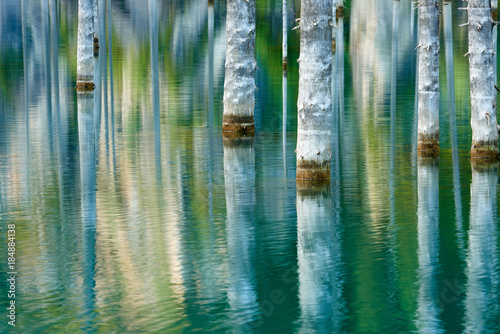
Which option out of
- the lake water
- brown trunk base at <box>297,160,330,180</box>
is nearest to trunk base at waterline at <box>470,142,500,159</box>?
the lake water

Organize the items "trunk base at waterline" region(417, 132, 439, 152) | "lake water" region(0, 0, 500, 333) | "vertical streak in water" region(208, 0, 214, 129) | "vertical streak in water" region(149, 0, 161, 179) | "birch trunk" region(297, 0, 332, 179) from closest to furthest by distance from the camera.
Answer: "lake water" region(0, 0, 500, 333), "birch trunk" region(297, 0, 332, 179), "trunk base at waterline" region(417, 132, 439, 152), "vertical streak in water" region(149, 0, 161, 179), "vertical streak in water" region(208, 0, 214, 129)

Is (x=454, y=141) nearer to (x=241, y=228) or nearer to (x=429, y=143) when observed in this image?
(x=429, y=143)

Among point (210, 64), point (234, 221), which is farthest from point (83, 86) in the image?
point (234, 221)

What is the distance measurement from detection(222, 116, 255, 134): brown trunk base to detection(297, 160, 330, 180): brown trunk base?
636 cm

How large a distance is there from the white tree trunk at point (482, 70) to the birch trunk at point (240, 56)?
5.88 m

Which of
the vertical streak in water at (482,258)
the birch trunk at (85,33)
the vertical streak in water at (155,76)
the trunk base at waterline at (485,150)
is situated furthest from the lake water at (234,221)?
the birch trunk at (85,33)

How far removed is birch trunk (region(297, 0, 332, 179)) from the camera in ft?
55.0

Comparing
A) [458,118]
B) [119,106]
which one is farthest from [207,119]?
[458,118]

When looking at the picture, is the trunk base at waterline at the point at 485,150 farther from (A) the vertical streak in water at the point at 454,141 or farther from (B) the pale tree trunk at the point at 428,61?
(B) the pale tree trunk at the point at 428,61

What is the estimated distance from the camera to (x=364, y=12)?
78812 millimetres

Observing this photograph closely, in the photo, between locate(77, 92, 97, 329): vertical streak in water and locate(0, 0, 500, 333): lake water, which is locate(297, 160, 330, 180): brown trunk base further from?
locate(77, 92, 97, 329): vertical streak in water

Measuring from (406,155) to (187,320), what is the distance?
39.2 feet

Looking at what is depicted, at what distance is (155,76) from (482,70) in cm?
2254

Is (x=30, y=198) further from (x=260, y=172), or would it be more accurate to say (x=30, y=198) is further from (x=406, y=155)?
(x=406, y=155)
